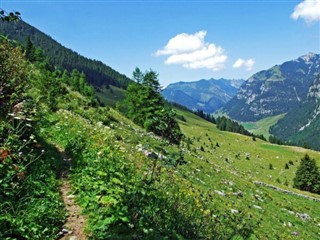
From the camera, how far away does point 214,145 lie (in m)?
107

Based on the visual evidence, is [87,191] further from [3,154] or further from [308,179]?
[308,179]

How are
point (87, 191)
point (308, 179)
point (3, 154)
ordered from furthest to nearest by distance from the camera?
point (308, 179) < point (87, 191) < point (3, 154)

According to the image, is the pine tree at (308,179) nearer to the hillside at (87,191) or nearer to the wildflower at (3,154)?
the hillside at (87,191)

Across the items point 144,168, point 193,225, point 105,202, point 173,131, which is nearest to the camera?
point 105,202

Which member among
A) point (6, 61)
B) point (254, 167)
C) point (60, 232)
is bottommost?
point (254, 167)

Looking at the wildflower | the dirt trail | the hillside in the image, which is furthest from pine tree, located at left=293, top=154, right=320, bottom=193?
the wildflower

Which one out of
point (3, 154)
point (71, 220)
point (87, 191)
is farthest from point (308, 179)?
point (3, 154)

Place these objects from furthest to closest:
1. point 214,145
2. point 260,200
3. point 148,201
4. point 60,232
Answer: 1. point 214,145
2. point 260,200
3. point 148,201
4. point 60,232

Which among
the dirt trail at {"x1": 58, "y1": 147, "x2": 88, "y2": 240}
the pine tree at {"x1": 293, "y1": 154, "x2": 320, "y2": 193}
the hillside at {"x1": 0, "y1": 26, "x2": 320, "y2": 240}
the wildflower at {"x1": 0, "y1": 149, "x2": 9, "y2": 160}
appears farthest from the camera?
the pine tree at {"x1": 293, "y1": 154, "x2": 320, "y2": 193}

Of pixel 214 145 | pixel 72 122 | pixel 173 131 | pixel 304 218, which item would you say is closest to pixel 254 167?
pixel 214 145

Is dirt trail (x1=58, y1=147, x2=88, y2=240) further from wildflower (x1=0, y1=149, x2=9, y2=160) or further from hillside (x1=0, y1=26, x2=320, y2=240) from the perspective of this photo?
wildflower (x1=0, y1=149, x2=9, y2=160)

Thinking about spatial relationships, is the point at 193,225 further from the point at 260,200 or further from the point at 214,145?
the point at 214,145

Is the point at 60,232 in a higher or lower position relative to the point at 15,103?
lower

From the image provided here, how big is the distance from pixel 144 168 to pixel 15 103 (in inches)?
250
